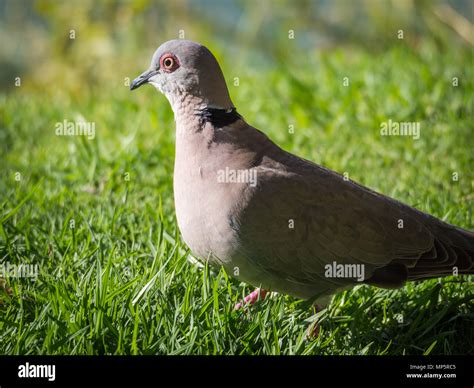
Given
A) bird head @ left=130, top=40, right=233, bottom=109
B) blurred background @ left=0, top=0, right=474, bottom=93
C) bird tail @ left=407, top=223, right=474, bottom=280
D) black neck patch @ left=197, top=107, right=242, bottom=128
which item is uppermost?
blurred background @ left=0, top=0, right=474, bottom=93

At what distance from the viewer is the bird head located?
3.39 meters

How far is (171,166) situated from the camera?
17.1 feet

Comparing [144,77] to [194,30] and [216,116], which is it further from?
[194,30]

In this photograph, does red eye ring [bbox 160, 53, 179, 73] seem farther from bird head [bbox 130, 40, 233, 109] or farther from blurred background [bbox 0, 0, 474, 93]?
blurred background [bbox 0, 0, 474, 93]

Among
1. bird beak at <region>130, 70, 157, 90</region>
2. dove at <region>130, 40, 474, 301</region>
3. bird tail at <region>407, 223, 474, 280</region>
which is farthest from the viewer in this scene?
bird beak at <region>130, 70, 157, 90</region>

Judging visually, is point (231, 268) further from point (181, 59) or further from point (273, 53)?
point (273, 53)

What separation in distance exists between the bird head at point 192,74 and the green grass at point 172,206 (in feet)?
2.41

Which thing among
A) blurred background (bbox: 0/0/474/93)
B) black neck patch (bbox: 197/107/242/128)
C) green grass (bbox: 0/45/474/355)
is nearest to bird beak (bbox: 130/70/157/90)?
black neck patch (bbox: 197/107/242/128)

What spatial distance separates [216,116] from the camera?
3.41 meters

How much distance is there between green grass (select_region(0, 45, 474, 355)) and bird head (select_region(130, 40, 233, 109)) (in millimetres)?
735

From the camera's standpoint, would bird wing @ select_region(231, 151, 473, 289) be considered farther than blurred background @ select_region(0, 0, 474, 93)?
No

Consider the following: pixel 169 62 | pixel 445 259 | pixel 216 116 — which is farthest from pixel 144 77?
pixel 445 259

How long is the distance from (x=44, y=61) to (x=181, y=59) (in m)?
6.06

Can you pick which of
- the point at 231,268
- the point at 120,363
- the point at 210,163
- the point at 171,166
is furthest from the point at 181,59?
the point at 171,166
